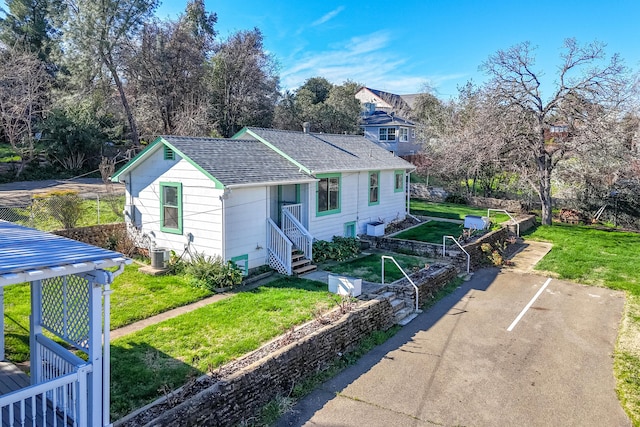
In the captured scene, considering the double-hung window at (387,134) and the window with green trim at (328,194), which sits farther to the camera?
the double-hung window at (387,134)

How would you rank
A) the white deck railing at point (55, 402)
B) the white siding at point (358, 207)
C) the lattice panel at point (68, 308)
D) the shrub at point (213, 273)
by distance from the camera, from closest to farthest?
the white deck railing at point (55, 402) < the lattice panel at point (68, 308) < the shrub at point (213, 273) < the white siding at point (358, 207)

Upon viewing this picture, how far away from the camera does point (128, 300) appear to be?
1073cm

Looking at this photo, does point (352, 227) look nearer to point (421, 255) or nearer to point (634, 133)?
point (421, 255)

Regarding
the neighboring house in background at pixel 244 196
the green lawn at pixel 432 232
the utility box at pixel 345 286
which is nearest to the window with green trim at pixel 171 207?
the neighboring house in background at pixel 244 196

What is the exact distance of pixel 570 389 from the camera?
26.0 ft

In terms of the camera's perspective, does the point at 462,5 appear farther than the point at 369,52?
No

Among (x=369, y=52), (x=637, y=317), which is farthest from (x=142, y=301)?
(x=369, y=52)

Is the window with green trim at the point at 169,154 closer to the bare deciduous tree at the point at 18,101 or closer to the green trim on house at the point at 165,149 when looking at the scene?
the green trim on house at the point at 165,149

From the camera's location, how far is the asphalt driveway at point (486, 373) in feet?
23.2

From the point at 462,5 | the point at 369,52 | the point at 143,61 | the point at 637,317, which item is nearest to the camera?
the point at 637,317

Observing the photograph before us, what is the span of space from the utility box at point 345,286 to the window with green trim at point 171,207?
5207mm

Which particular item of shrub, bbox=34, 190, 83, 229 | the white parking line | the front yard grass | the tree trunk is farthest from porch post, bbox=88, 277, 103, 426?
the tree trunk

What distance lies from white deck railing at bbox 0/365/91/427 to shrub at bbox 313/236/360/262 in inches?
411

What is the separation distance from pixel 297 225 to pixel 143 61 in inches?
916
